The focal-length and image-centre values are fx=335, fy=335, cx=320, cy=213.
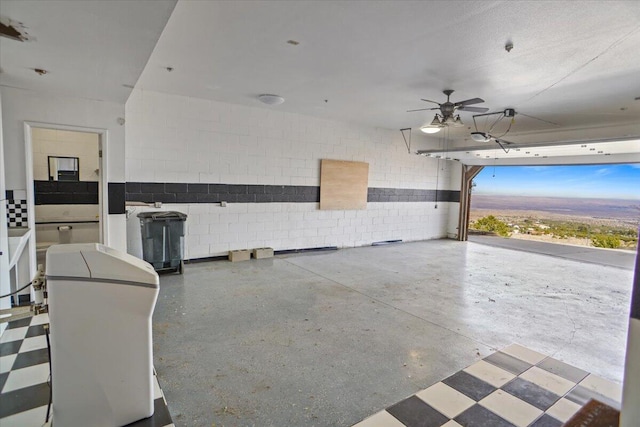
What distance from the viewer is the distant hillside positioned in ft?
28.9

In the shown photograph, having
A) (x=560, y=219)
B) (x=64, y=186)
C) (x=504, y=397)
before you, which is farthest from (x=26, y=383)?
(x=560, y=219)

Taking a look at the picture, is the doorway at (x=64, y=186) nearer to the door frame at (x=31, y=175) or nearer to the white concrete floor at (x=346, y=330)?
the door frame at (x=31, y=175)

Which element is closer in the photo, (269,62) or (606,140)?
(269,62)

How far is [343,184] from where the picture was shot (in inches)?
304

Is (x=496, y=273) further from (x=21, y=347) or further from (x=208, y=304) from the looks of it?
(x=21, y=347)

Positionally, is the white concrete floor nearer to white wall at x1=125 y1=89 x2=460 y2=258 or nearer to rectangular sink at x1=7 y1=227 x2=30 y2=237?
white wall at x1=125 y1=89 x2=460 y2=258

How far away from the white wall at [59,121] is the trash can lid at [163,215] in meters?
0.31

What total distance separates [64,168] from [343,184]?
17.5 ft

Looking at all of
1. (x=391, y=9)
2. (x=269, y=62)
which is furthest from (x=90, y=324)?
(x=269, y=62)

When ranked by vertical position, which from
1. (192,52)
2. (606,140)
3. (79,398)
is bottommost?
(79,398)

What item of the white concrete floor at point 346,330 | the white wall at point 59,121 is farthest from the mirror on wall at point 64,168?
the white concrete floor at point 346,330

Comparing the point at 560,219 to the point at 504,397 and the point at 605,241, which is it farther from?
the point at 504,397

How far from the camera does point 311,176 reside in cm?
727

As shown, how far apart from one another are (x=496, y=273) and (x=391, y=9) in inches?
191
